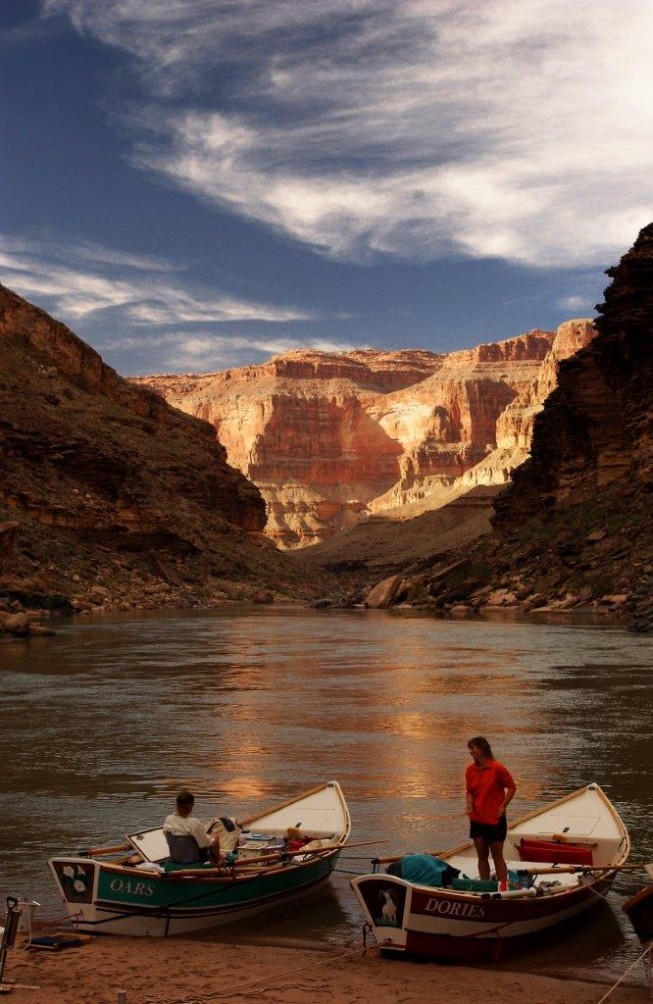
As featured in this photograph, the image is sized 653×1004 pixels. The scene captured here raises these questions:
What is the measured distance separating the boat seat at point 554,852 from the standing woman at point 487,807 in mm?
972

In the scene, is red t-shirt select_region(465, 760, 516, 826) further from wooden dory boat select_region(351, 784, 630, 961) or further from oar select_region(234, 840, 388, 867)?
oar select_region(234, 840, 388, 867)

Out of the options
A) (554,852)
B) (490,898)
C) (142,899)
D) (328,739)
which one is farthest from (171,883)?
(328,739)

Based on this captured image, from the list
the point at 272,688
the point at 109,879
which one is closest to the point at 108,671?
the point at 272,688

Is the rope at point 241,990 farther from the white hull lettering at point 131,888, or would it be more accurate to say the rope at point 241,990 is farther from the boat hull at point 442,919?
the white hull lettering at point 131,888

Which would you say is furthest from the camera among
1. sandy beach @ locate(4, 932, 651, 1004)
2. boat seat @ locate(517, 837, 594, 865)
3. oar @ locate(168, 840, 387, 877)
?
boat seat @ locate(517, 837, 594, 865)

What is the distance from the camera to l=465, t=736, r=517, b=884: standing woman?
Result: 35.5 feet

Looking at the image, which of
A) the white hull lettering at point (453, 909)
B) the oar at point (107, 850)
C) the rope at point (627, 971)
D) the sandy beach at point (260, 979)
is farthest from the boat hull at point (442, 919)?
the oar at point (107, 850)

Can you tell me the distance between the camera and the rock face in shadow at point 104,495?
7981 centimetres

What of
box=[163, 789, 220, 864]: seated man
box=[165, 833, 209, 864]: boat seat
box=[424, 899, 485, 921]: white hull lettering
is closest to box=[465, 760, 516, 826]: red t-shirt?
box=[424, 899, 485, 921]: white hull lettering

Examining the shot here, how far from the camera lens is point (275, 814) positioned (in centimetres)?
1323

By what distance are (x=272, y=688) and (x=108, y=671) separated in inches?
252

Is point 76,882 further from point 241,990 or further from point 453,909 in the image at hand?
point 453,909

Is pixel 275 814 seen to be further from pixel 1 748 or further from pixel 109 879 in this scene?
pixel 1 748

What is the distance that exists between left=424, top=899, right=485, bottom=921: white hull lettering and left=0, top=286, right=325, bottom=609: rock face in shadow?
2196 inches
